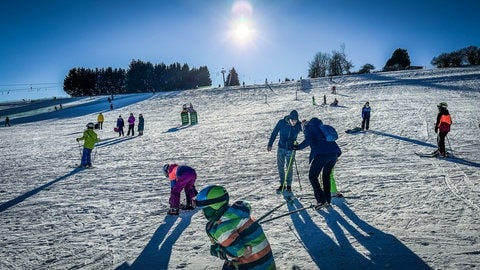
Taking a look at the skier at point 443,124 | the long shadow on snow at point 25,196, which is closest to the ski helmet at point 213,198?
the long shadow on snow at point 25,196

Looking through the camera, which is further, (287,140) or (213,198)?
(287,140)

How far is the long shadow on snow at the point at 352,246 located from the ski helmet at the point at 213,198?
1.94m

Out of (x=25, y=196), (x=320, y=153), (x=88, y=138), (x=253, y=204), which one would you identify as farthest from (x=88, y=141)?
(x=320, y=153)

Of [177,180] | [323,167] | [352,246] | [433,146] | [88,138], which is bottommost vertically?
[433,146]

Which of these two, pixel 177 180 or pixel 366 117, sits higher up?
pixel 177 180

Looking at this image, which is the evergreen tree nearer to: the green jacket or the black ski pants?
the green jacket

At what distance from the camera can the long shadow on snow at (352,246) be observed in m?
4.31

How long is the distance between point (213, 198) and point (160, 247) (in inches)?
96.5

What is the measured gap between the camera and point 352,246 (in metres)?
4.80

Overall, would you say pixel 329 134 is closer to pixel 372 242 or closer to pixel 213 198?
pixel 372 242

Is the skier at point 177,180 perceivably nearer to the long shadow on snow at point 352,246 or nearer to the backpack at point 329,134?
the long shadow on snow at point 352,246

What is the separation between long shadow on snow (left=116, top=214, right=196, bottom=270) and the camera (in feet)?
15.4

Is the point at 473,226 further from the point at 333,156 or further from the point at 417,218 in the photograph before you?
the point at 333,156

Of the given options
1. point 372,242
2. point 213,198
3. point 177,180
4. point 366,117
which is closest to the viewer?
point 213,198
